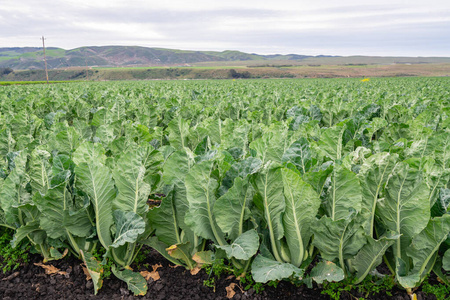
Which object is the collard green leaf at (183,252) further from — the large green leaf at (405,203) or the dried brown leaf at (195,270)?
the large green leaf at (405,203)

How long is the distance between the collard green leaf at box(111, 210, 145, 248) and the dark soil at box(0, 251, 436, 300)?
430 millimetres

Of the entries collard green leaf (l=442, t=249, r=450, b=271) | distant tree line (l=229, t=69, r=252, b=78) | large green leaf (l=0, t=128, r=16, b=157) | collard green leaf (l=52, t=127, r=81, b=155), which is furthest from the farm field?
distant tree line (l=229, t=69, r=252, b=78)

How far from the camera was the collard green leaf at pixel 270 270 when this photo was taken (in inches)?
77.5

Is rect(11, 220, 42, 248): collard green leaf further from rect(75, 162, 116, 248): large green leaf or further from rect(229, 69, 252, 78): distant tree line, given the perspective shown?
rect(229, 69, 252, 78): distant tree line

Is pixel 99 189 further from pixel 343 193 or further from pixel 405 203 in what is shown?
pixel 405 203

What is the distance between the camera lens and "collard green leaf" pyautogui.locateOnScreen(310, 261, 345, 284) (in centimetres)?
200

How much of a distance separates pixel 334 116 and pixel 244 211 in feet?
16.2

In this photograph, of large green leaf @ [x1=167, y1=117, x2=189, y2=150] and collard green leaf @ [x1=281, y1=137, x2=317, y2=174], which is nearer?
collard green leaf @ [x1=281, y1=137, x2=317, y2=174]

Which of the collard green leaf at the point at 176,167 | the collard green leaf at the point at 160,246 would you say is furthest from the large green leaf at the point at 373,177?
the collard green leaf at the point at 160,246

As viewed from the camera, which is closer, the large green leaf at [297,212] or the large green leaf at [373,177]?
the large green leaf at [297,212]

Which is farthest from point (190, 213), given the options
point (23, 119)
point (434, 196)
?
point (23, 119)

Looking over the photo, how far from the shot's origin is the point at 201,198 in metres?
2.20

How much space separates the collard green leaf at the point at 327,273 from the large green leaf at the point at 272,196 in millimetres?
334

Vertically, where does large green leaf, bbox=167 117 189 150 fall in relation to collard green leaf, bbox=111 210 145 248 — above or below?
above
